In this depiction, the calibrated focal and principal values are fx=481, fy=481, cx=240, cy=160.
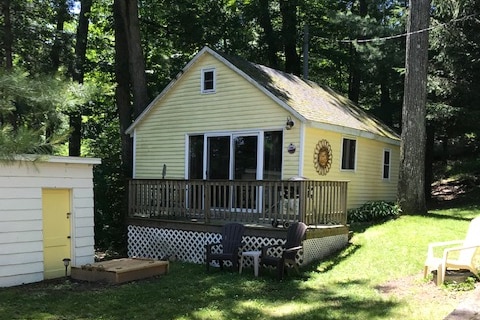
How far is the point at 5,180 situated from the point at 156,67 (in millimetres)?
13974

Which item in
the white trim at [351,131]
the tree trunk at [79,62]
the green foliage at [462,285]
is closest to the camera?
the green foliage at [462,285]

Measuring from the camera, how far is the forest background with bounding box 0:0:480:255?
51.3ft

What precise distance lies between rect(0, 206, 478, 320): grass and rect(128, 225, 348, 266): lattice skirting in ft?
0.90

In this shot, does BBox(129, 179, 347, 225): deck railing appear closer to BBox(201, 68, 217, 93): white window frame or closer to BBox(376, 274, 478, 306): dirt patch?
BBox(376, 274, 478, 306): dirt patch

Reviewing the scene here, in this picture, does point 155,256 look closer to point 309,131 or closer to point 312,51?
point 309,131

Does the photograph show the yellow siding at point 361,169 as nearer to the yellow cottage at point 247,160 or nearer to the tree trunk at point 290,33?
the yellow cottage at point 247,160

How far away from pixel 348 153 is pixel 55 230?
8079 millimetres

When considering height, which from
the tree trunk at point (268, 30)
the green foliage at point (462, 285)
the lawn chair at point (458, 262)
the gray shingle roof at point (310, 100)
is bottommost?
the green foliage at point (462, 285)

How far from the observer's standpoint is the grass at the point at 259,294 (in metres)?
6.41

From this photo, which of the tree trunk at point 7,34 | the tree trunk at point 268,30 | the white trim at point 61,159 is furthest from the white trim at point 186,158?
the tree trunk at point 268,30

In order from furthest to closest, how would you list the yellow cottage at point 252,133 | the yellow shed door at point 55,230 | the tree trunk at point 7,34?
the tree trunk at point 7,34, the yellow cottage at point 252,133, the yellow shed door at point 55,230

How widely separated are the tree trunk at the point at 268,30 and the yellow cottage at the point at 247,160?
6965 mm

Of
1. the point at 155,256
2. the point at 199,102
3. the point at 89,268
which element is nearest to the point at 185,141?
the point at 199,102

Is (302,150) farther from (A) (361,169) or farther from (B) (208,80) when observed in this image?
(B) (208,80)
